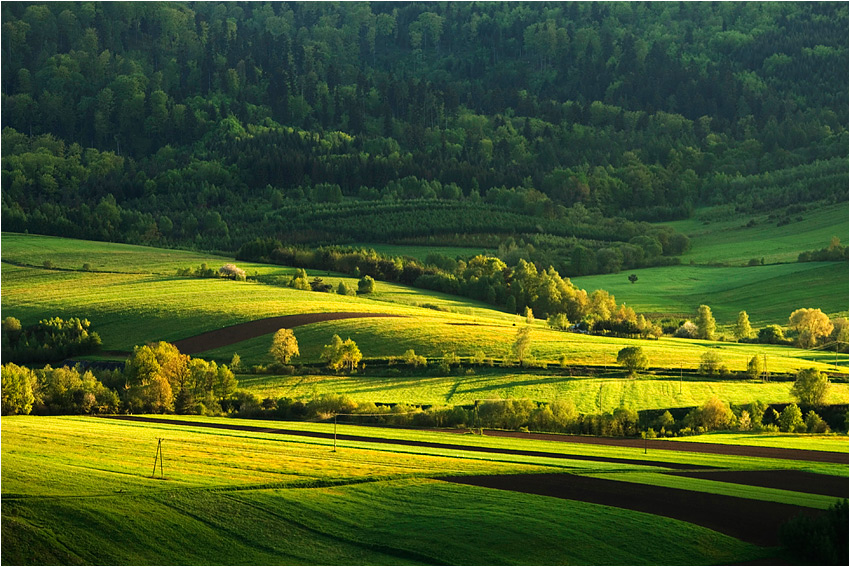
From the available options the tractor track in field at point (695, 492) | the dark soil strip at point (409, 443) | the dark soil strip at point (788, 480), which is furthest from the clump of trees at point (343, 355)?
the dark soil strip at point (788, 480)

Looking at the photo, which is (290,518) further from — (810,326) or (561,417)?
(810,326)

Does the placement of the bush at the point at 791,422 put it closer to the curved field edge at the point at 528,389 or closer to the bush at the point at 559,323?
the curved field edge at the point at 528,389

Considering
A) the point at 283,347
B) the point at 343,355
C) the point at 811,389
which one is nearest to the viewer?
the point at 811,389

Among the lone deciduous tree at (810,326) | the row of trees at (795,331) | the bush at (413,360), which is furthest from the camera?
the row of trees at (795,331)

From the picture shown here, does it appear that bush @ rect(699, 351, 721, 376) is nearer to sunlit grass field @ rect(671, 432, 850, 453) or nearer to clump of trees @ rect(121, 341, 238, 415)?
sunlit grass field @ rect(671, 432, 850, 453)

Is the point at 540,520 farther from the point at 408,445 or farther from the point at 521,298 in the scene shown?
the point at 521,298

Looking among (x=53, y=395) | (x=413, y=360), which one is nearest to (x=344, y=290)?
(x=413, y=360)

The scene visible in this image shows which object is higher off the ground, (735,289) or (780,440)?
(735,289)

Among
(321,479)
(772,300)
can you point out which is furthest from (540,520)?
(772,300)
